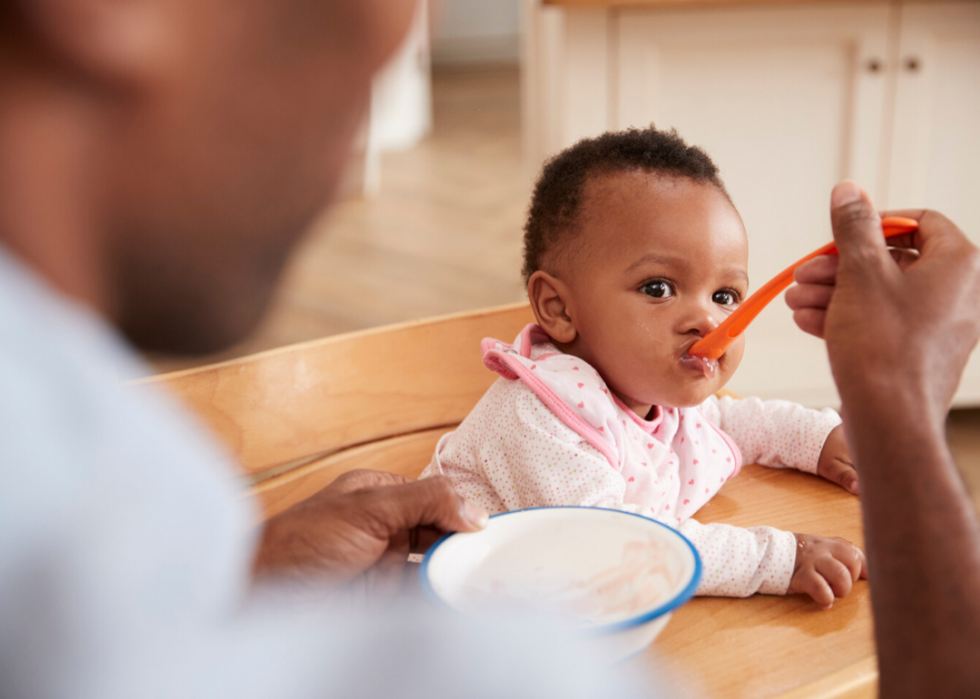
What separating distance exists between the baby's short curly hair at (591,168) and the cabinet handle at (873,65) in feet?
3.83

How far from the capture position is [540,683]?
1.21 ft

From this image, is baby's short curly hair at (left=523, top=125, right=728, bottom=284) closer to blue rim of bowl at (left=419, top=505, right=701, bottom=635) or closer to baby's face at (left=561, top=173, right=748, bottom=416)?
baby's face at (left=561, top=173, right=748, bottom=416)

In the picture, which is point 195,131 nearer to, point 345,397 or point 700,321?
point 700,321

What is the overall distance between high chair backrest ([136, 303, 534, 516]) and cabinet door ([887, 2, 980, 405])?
130cm

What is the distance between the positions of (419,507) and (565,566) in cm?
11

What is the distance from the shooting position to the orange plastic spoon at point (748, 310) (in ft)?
1.98

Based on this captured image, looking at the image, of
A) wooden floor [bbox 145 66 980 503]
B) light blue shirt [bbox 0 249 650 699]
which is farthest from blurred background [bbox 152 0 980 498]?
light blue shirt [bbox 0 249 650 699]

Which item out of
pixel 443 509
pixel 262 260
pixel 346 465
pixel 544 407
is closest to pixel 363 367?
pixel 346 465

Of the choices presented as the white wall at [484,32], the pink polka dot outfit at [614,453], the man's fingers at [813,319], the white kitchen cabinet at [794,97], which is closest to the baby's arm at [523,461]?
the pink polka dot outfit at [614,453]

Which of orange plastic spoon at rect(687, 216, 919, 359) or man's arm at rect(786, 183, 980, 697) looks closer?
man's arm at rect(786, 183, 980, 697)

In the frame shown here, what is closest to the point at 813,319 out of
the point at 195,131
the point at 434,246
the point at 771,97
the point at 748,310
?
the point at 748,310

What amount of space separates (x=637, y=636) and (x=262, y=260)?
304 millimetres

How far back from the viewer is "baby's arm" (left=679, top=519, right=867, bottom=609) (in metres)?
0.66

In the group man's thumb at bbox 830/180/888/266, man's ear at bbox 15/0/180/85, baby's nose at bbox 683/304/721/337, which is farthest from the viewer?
baby's nose at bbox 683/304/721/337
